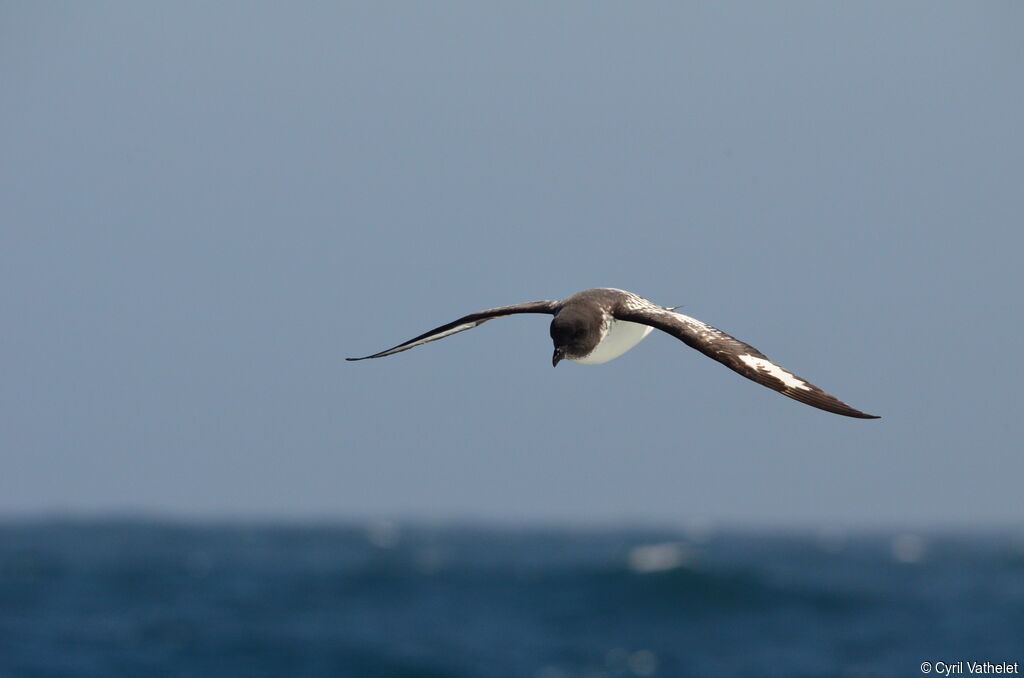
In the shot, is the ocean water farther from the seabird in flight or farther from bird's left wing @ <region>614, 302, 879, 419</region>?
bird's left wing @ <region>614, 302, 879, 419</region>

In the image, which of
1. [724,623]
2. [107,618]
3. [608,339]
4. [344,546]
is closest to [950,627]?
[724,623]

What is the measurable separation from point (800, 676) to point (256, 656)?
23.5 metres

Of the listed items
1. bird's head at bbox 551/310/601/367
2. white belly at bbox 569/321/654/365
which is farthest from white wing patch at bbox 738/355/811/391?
white belly at bbox 569/321/654/365

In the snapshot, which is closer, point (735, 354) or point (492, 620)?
point (735, 354)

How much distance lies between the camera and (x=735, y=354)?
1280cm

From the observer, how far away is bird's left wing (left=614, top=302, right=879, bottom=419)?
459 inches

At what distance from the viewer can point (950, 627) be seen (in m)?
64.1

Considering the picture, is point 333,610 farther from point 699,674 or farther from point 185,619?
point 699,674

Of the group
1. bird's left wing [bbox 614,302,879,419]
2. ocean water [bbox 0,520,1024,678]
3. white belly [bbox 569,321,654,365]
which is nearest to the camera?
bird's left wing [bbox 614,302,879,419]

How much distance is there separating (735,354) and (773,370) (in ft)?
1.49

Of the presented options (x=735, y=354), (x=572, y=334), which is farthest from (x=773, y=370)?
(x=572, y=334)

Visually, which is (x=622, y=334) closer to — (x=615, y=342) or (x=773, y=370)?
(x=615, y=342)

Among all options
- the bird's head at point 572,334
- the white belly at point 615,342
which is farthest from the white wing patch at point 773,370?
the white belly at point 615,342

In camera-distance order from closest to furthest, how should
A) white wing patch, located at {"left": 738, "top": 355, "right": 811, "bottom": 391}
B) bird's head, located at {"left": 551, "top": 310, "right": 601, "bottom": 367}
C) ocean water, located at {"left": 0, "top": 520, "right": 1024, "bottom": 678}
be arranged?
1. white wing patch, located at {"left": 738, "top": 355, "right": 811, "bottom": 391}
2. bird's head, located at {"left": 551, "top": 310, "right": 601, "bottom": 367}
3. ocean water, located at {"left": 0, "top": 520, "right": 1024, "bottom": 678}
